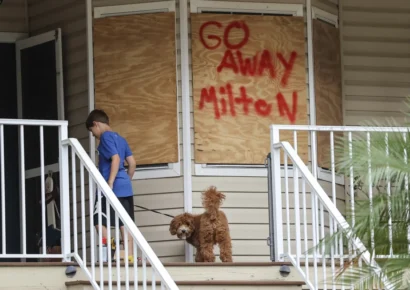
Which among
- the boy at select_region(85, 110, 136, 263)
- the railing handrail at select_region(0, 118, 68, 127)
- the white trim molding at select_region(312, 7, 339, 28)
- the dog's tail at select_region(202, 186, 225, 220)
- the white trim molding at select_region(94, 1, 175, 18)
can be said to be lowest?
the dog's tail at select_region(202, 186, 225, 220)

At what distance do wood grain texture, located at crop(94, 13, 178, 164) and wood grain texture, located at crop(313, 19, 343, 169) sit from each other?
143 cm

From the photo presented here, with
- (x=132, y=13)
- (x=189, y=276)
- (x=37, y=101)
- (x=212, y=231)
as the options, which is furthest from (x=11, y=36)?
(x=189, y=276)

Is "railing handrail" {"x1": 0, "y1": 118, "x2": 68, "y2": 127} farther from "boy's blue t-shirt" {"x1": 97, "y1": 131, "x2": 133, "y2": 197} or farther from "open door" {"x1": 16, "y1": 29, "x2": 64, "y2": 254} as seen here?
"open door" {"x1": 16, "y1": 29, "x2": 64, "y2": 254}

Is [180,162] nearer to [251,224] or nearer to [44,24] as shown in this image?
[251,224]

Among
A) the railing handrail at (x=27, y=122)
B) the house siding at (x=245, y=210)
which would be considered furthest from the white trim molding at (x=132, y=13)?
the railing handrail at (x=27, y=122)

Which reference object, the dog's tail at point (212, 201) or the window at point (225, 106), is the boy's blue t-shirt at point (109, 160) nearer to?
the dog's tail at point (212, 201)

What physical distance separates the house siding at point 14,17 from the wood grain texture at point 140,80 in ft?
3.85

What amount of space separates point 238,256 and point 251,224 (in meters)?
0.33

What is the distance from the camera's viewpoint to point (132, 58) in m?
13.5

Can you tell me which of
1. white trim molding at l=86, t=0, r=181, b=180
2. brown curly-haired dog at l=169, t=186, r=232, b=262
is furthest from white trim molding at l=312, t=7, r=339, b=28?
brown curly-haired dog at l=169, t=186, r=232, b=262

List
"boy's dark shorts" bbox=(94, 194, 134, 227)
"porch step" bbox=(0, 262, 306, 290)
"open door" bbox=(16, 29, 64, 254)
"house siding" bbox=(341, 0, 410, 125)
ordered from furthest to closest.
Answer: "house siding" bbox=(341, 0, 410, 125) → "open door" bbox=(16, 29, 64, 254) → "boy's dark shorts" bbox=(94, 194, 134, 227) → "porch step" bbox=(0, 262, 306, 290)

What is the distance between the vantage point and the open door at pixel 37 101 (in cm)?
1388

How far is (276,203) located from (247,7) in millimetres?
2822

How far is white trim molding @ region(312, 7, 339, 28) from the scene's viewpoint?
13.9 metres
